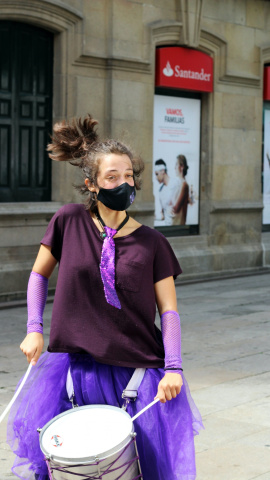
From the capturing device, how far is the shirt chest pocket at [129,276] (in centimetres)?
343

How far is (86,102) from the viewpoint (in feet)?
39.3

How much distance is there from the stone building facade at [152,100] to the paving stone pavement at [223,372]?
4.60ft

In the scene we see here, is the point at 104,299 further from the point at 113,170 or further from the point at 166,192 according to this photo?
the point at 166,192

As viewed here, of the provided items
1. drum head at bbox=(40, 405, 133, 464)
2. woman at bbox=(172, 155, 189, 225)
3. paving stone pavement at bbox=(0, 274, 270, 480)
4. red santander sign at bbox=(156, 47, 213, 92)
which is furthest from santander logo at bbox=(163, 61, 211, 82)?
drum head at bbox=(40, 405, 133, 464)

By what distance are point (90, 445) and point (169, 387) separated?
476mm

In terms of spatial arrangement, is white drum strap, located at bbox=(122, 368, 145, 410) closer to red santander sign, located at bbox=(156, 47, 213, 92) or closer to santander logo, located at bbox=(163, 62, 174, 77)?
red santander sign, located at bbox=(156, 47, 213, 92)

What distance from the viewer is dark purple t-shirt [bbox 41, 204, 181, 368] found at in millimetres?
3420

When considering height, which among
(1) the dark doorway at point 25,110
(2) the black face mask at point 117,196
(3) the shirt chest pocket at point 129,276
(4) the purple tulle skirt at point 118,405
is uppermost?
(1) the dark doorway at point 25,110

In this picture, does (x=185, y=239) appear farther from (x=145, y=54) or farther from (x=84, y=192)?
(x=84, y=192)

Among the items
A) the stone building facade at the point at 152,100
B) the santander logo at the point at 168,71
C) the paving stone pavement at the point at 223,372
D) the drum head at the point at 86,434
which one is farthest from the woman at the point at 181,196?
the drum head at the point at 86,434

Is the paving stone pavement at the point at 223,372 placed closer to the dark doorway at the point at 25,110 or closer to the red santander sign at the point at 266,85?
the dark doorway at the point at 25,110

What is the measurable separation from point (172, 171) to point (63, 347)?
1039 centimetres

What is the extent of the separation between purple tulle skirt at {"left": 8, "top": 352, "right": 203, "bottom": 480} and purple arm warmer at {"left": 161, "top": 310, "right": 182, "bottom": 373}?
14 centimetres

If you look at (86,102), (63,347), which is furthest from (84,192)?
(86,102)
